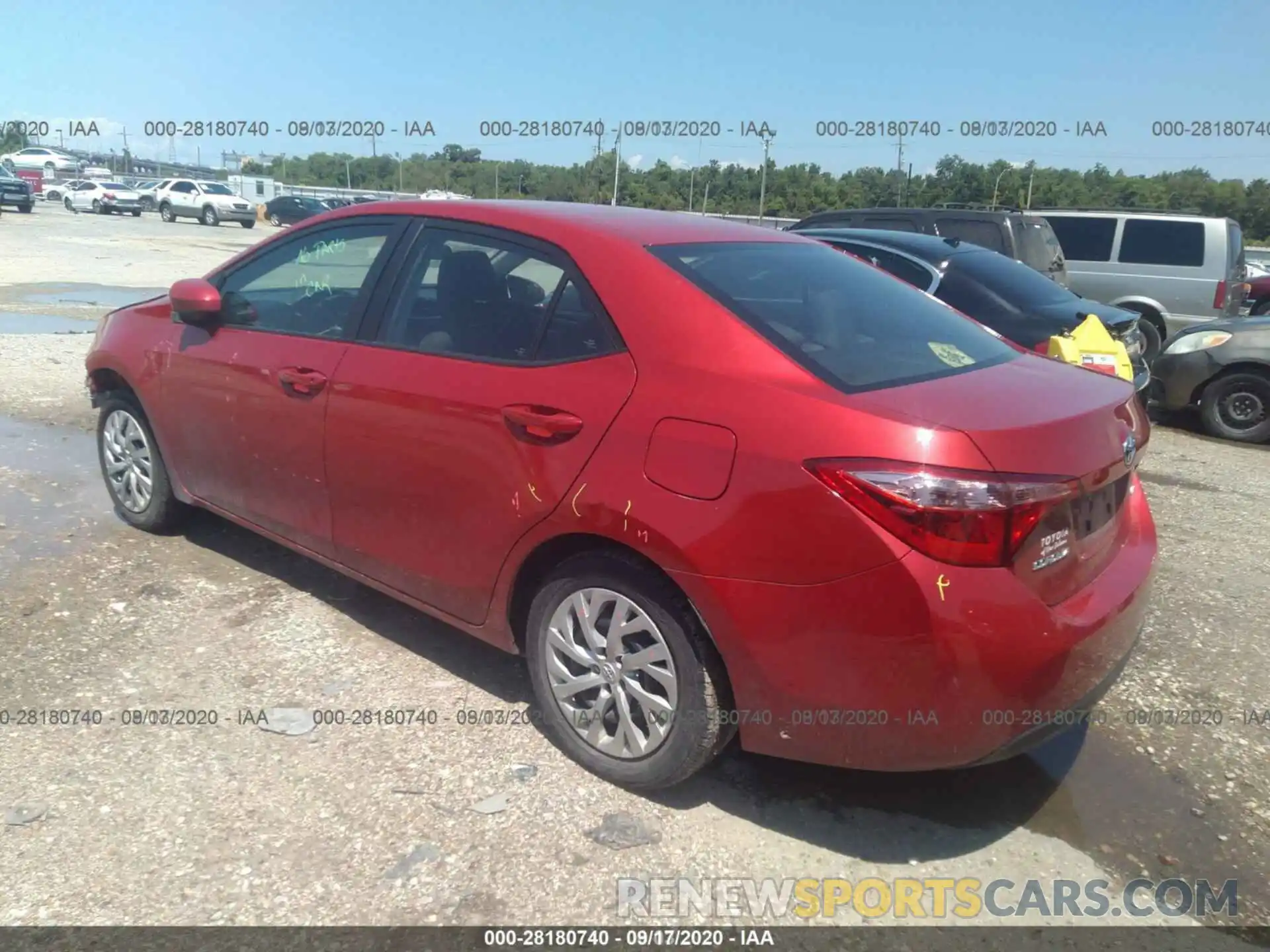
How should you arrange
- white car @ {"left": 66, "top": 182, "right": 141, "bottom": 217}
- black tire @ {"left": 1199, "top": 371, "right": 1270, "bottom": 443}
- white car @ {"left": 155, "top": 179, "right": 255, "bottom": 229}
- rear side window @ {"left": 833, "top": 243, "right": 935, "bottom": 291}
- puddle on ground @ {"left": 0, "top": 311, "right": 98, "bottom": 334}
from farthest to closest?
1. white car @ {"left": 66, "top": 182, "right": 141, "bottom": 217}
2. white car @ {"left": 155, "top": 179, "right": 255, "bottom": 229}
3. puddle on ground @ {"left": 0, "top": 311, "right": 98, "bottom": 334}
4. black tire @ {"left": 1199, "top": 371, "right": 1270, "bottom": 443}
5. rear side window @ {"left": 833, "top": 243, "right": 935, "bottom": 291}

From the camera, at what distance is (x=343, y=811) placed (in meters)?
2.94

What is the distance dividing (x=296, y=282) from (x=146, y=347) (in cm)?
96

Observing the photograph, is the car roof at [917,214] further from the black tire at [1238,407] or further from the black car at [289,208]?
the black car at [289,208]

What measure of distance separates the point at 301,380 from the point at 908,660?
2.42 m

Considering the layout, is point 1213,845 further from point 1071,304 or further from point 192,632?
point 1071,304

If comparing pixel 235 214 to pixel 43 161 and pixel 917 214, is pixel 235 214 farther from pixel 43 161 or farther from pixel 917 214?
pixel 917 214

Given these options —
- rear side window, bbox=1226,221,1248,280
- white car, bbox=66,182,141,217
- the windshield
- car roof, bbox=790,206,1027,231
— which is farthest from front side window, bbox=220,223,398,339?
white car, bbox=66,182,141,217

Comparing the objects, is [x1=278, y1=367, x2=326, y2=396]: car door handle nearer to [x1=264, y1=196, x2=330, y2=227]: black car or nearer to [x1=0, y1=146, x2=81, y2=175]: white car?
[x1=264, y1=196, x2=330, y2=227]: black car

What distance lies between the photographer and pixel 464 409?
321 cm

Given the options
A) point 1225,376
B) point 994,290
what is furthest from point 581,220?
point 1225,376

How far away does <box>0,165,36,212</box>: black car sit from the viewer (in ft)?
114

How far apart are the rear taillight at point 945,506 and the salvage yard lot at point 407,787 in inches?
39.3

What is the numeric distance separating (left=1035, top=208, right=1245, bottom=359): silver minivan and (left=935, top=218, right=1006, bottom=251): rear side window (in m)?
2.91

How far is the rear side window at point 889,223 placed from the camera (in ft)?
35.6
